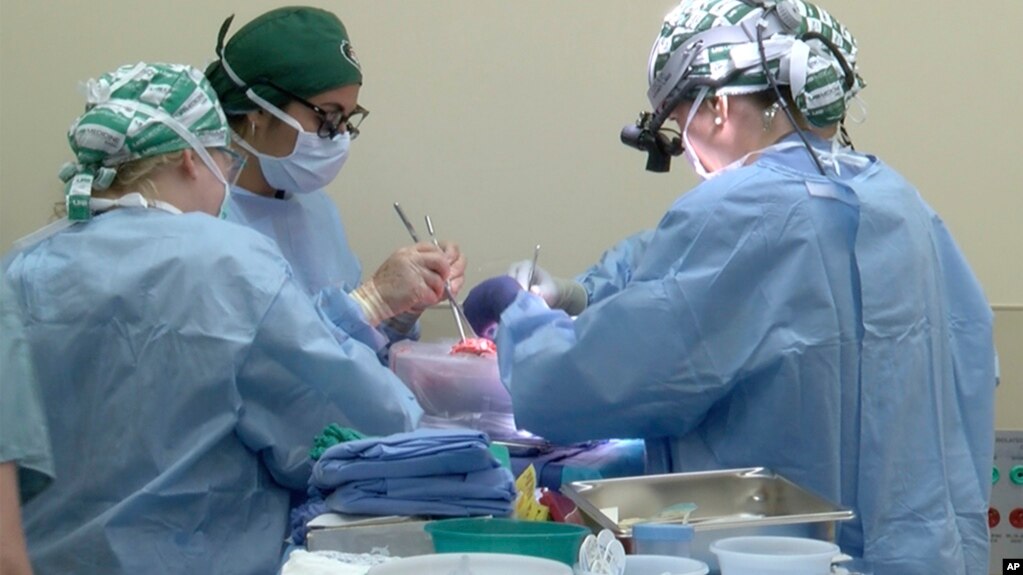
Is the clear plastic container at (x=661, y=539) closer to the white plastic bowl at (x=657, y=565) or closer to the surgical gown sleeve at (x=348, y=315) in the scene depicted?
the white plastic bowl at (x=657, y=565)

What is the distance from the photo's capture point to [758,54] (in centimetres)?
214

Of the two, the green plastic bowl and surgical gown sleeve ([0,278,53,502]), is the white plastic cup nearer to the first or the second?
the green plastic bowl

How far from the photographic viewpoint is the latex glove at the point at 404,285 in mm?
2479

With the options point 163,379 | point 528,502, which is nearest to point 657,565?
point 528,502

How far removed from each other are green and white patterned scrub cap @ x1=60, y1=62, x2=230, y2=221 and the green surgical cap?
1.23 feet

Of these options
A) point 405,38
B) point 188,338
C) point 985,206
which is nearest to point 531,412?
point 188,338

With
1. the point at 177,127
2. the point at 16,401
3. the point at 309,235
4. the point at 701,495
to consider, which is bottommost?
the point at 701,495

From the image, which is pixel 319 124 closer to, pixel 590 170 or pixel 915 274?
pixel 590 170

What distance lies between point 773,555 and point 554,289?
4.06 feet

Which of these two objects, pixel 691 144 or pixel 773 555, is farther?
pixel 691 144

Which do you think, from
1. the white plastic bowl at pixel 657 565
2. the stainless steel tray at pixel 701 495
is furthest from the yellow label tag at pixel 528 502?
the white plastic bowl at pixel 657 565

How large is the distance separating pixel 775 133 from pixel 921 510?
70 cm

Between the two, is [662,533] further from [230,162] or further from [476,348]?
[230,162]

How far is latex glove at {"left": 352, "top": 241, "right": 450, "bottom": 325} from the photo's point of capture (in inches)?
97.6
